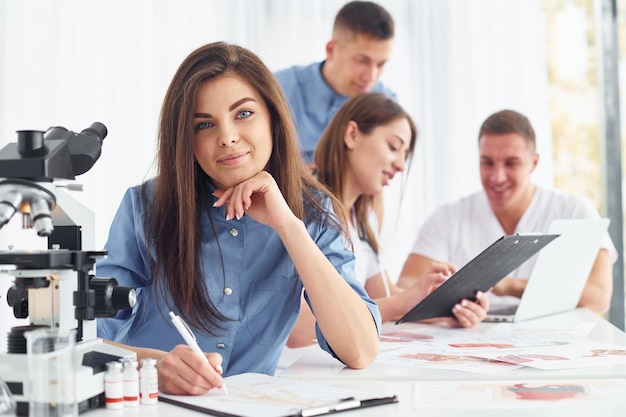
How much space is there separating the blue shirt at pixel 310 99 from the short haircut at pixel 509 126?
0.66m

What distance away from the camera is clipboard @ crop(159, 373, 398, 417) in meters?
1.11

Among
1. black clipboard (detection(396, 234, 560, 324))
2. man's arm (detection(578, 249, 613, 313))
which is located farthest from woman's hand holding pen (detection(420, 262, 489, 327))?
man's arm (detection(578, 249, 613, 313))

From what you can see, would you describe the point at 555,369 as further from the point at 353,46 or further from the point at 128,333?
the point at 353,46

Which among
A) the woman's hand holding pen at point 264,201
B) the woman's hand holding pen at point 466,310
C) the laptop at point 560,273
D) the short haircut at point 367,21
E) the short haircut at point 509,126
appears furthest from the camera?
the short haircut at point 367,21

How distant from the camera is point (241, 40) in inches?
172

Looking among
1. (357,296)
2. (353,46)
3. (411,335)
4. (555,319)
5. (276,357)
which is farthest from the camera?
(353,46)

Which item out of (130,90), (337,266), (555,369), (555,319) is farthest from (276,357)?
(130,90)

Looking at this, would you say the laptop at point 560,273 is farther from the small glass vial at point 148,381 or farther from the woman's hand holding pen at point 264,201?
the small glass vial at point 148,381

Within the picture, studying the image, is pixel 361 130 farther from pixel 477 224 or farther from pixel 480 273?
pixel 480 273

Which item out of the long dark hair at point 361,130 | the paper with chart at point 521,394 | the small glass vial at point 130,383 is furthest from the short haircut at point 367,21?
the small glass vial at point 130,383

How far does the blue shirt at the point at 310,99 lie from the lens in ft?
11.4

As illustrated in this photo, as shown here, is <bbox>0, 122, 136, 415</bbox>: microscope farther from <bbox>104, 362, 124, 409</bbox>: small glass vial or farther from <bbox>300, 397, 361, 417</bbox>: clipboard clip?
<bbox>300, 397, 361, 417</bbox>: clipboard clip

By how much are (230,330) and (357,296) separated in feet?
0.95

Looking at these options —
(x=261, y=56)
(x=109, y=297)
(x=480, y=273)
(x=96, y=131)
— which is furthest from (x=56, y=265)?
(x=261, y=56)
